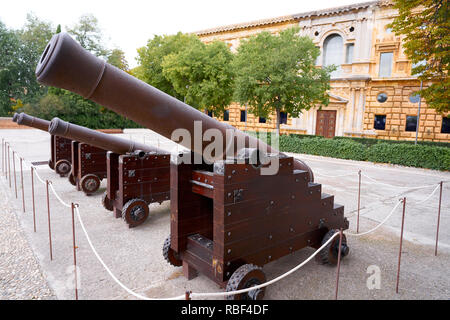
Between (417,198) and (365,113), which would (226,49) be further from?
(417,198)

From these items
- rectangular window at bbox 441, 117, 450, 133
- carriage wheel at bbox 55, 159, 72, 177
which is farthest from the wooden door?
carriage wheel at bbox 55, 159, 72, 177

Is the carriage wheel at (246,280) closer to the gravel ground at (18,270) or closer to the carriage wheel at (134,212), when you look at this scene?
the gravel ground at (18,270)

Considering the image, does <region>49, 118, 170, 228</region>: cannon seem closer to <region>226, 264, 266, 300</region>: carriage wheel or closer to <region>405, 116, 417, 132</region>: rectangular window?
<region>226, 264, 266, 300</region>: carriage wheel

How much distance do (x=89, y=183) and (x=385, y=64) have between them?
23768mm

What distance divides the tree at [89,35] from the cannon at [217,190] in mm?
39362

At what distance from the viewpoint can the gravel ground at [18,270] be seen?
319cm

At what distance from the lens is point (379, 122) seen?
23703 millimetres

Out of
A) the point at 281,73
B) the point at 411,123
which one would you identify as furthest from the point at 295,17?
the point at 411,123

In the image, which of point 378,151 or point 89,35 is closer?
point 378,151

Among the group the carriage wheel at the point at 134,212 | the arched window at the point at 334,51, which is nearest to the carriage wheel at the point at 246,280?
the carriage wheel at the point at 134,212

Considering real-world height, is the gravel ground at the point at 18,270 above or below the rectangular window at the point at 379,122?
below

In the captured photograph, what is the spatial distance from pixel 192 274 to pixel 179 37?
27856 mm

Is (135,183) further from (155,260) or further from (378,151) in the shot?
(378,151)
